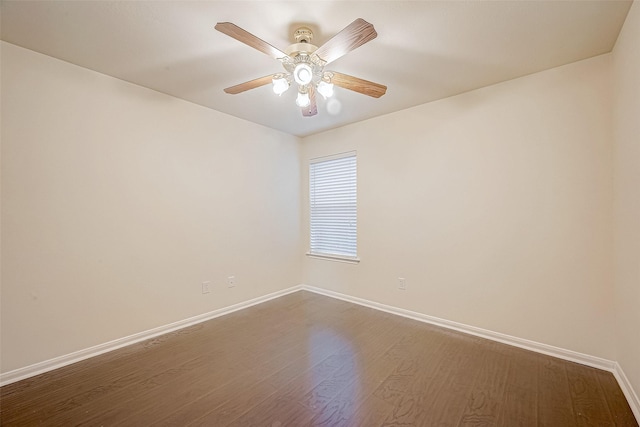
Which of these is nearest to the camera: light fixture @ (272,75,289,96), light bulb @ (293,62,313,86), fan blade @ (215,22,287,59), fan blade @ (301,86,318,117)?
fan blade @ (215,22,287,59)

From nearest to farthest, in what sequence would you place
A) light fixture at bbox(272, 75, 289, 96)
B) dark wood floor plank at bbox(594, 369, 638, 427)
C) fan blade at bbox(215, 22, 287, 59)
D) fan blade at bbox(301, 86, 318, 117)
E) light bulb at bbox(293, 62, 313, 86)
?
fan blade at bbox(215, 22, 287, 59) < dark wood floor plank at bbox(594, 369, 638, 427) < light bulb at bbox(293, 62, 313, 86) < light fixture at bbox(272, 75, 289, 96) < fan blade at bbox(301, 86, 318, 117)

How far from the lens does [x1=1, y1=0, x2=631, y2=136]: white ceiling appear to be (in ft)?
5.12

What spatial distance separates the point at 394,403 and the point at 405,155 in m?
2.42

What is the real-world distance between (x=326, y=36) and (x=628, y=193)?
2210mm


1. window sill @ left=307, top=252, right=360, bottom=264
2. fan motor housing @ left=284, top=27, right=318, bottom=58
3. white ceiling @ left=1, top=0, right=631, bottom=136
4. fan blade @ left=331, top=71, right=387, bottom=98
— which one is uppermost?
white ceiling @ left=1, top=0, right=631, bottom=136

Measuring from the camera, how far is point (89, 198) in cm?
222

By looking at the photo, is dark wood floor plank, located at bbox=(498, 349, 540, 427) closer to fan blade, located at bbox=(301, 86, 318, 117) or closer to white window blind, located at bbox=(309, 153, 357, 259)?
white window blind, located at bbox=(309, 153, 357, 259)

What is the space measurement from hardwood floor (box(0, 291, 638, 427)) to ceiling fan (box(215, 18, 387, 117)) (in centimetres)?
207

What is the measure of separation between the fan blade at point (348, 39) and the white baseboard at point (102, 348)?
9.37ft

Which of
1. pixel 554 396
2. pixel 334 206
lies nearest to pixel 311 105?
pixel 334 206

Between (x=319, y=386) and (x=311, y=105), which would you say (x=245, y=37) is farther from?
(x=319, y=386)

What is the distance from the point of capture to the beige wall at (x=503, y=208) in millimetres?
2045

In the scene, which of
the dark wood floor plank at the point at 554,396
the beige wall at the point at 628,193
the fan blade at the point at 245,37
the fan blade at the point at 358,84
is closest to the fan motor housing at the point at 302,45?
the fan blade at the point at 245,37

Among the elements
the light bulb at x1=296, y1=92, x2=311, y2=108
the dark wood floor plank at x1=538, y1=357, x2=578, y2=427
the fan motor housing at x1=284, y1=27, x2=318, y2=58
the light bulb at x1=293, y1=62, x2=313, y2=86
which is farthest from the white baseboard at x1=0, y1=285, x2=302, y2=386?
the dark wood floor plank at x1=538, y1=357, x2=578, y2=427
